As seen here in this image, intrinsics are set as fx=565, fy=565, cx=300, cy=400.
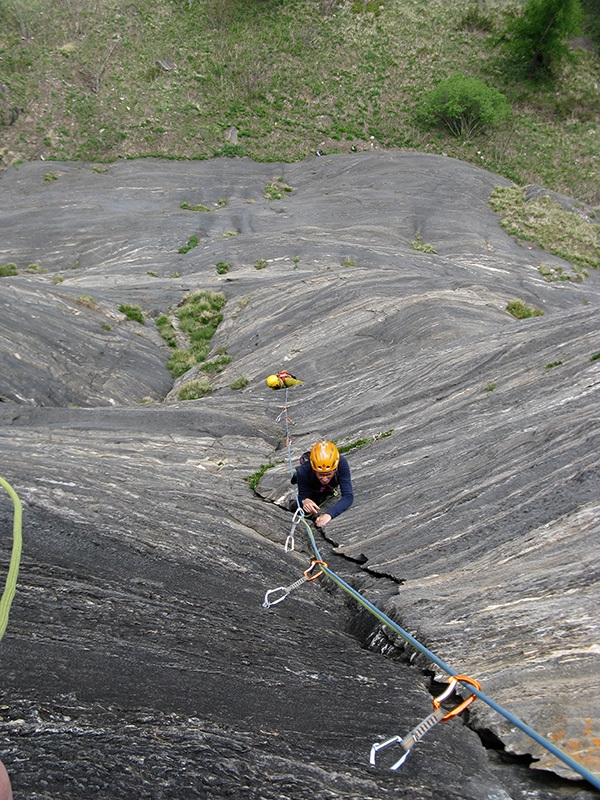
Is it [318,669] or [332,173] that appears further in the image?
[332,173]

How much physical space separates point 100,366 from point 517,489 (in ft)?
62.2

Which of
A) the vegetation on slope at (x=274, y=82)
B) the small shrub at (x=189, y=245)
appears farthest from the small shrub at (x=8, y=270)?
the vegetation on slope at (x=274, y=82)

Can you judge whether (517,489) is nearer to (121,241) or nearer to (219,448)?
(219,448)

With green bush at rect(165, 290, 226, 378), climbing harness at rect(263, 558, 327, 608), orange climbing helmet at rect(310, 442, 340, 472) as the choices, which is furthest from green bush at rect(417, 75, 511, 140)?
climbing harness at rect(263, 558, 327, 608)

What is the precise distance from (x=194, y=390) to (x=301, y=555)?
12.8m

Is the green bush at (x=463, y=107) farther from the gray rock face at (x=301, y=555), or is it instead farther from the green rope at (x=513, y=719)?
the green rope at (x=513, y=719)

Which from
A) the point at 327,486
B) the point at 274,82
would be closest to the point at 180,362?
the point at 327,486

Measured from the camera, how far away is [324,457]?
1074cm

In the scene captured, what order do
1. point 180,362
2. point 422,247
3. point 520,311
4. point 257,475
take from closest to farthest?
point 257,475 < point 520,311 < point 180,362 < point 422,247

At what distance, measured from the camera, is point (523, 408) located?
508 inches

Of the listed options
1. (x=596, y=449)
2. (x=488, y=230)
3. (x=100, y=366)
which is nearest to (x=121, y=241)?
(x=100, y=366)

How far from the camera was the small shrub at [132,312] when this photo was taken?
2927 cm

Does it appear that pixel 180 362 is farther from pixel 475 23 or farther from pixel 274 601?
pixel 475 23

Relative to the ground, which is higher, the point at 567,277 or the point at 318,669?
the point at 567,277
